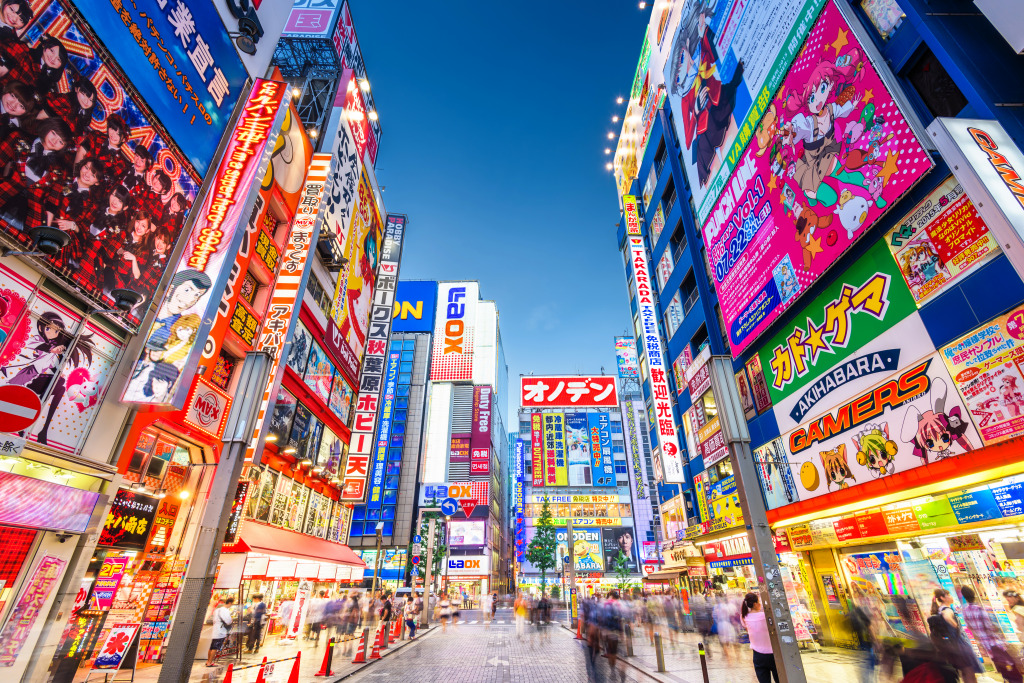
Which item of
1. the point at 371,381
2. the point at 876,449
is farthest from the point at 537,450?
the point at 876,449

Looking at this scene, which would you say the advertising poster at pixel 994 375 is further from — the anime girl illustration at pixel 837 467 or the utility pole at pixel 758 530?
the utility pole at pixel 758 530

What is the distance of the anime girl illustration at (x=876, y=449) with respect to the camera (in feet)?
33.1

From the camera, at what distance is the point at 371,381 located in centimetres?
2750

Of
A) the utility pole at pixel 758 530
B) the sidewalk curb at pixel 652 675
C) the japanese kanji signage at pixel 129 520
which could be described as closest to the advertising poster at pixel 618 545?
the sidewalk curb at pixel 652 675

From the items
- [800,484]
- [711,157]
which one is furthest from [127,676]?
[711,157]

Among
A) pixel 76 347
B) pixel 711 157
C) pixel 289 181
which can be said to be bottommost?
pixel 76 347

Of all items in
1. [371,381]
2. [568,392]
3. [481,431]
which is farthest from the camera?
[481,431]

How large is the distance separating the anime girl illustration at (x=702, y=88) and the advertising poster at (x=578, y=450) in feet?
192

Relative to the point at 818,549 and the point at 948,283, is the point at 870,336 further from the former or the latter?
the point at 818,549

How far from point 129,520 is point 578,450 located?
66436 millimetres

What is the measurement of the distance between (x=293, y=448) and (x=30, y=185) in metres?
13.3

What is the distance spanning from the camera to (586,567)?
214 feet

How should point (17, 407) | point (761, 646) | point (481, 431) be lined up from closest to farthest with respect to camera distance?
point (761, 646), point (17, 407), point (481, 431)

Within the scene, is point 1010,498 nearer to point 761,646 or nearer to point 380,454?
point 761,646
